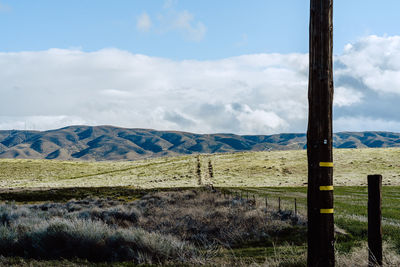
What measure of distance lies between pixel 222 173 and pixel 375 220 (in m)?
79.2

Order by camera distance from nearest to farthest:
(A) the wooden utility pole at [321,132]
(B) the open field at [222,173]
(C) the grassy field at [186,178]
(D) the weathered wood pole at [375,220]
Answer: (A) the wooden utility pole at [321,132]
(D) the weathered wood pole at [375,220]
(C) the grassy field at [186,178]
(B) the open field at [222,173]

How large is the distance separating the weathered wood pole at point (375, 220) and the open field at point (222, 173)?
55.5 metres

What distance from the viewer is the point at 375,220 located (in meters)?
7.12

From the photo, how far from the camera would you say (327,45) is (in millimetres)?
6898

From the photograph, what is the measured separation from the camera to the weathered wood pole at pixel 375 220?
699 cm

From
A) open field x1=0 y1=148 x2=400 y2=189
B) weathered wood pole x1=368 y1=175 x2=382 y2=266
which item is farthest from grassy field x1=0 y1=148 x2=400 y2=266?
weathered wood pole x1=368 y1=175 x2=382 y2=266

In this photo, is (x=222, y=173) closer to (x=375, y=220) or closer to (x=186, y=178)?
(x=186, y=178)

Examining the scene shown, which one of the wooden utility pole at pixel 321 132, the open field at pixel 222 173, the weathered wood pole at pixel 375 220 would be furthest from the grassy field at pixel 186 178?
the wooden utility pole at pixel 321 132

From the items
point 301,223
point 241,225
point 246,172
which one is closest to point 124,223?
point 241,225

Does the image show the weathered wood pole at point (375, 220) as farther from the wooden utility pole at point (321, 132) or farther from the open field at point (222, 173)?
the open field at point (222, 173)

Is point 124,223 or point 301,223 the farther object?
point 124,223

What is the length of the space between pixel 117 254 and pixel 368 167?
3042 inches

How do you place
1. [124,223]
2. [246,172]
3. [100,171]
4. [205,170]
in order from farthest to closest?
[100,171] < [205,170] < [246,172] < [124,223]

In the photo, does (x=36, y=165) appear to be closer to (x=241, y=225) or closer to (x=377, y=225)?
(x=241, y=225)
